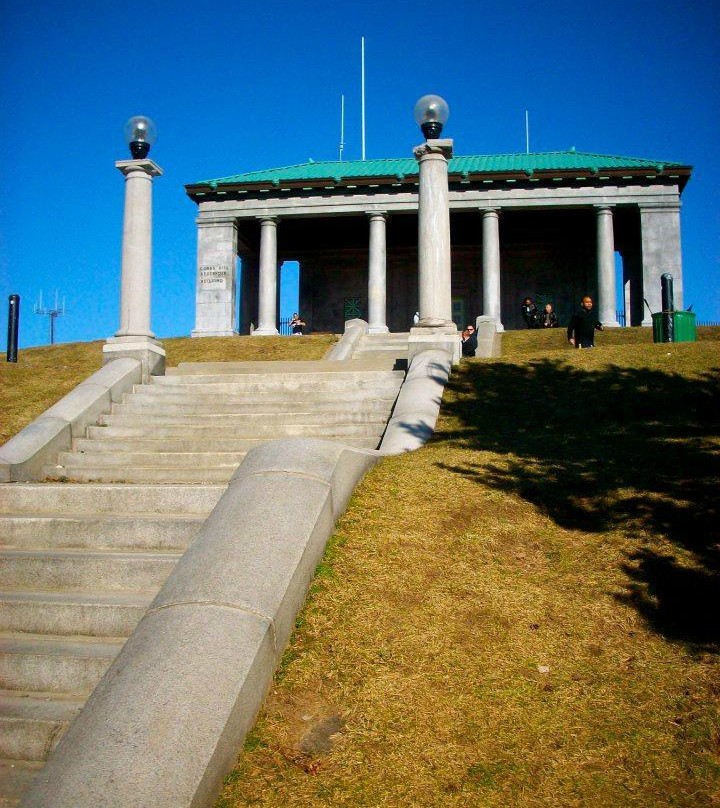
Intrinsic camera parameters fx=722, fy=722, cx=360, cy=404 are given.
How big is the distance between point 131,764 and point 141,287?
33.6ft

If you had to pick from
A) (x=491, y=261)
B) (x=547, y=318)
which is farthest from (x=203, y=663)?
(x=491, y=261)

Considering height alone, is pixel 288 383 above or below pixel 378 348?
below

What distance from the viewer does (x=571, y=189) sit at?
30.6 meters

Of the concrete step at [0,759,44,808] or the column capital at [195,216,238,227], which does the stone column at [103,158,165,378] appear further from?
the column capital at [195,216,238,227]

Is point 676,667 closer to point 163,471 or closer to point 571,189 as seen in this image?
point 163,471

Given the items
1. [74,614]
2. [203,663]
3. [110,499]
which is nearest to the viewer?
[203,663]

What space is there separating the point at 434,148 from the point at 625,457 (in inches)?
283

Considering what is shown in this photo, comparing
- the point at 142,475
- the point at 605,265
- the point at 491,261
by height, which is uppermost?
the point at 491,261

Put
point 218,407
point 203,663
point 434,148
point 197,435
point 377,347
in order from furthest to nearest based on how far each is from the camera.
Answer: point 377,347 → point 434,148 → point 218,407 → point 197,435 → point 203,663

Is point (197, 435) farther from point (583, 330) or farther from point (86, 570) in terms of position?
point (583, 330)

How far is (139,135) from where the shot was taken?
12.4m

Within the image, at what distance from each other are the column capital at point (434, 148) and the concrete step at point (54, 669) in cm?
1014

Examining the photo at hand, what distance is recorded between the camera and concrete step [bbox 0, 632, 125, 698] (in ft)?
14.1

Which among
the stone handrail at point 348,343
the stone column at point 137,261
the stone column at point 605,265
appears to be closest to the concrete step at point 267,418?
the stone column at point 137,261
